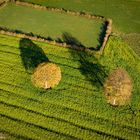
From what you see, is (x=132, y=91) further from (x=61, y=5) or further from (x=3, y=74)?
(x=61, y=5)

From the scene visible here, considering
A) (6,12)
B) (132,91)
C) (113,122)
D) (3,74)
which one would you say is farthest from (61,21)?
(113,122)

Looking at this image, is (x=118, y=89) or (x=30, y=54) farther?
(x=30, y=54)

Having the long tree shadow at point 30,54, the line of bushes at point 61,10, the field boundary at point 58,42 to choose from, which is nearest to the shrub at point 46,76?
the long tree shadow at point 30,54

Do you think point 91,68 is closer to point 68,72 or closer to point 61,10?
point 68,72

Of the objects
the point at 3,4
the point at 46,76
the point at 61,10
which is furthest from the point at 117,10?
the point at 46,76

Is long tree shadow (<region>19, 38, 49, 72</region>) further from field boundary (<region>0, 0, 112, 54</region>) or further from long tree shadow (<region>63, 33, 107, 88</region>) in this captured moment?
long tree shadow (<region>63, 33, 107, 88</region>)

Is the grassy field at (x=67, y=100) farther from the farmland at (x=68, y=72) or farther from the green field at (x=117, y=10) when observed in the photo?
the green field at (x=117, y=10)
